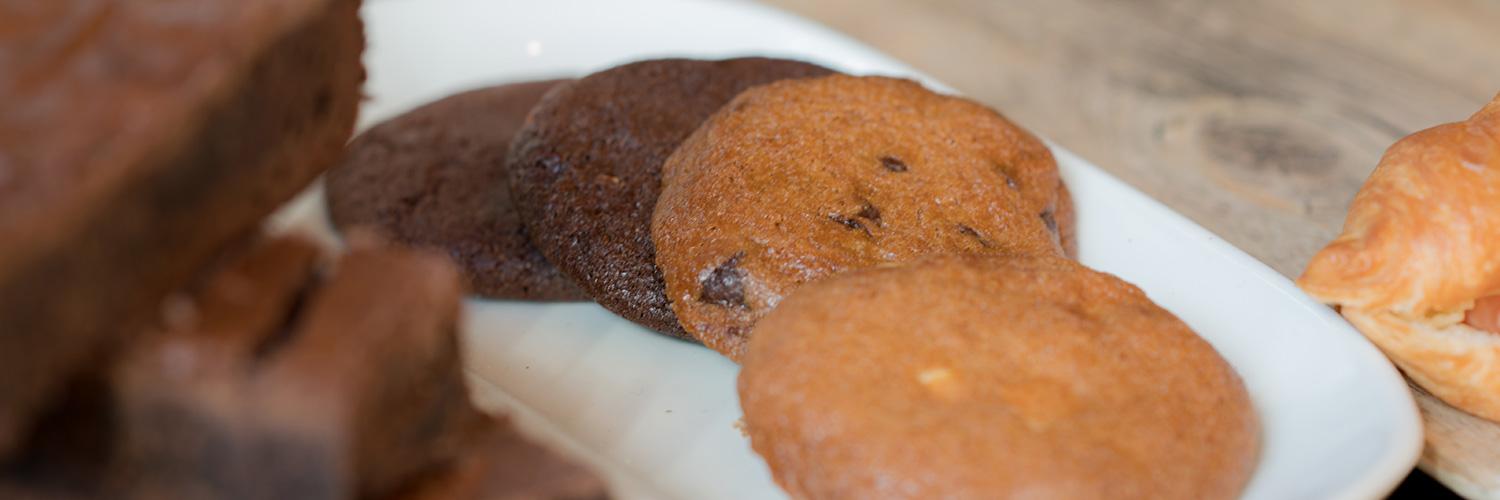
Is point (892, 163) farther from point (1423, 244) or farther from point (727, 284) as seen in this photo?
point (1423, 244)

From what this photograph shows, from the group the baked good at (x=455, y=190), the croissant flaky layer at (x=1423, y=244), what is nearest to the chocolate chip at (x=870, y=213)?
the baked good at (x=455, y=190)

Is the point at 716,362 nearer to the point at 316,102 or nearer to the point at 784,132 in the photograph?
the point at 784,132

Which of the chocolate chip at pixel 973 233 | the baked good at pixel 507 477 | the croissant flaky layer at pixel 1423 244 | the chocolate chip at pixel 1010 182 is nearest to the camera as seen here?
the baked good at pixel 507 477

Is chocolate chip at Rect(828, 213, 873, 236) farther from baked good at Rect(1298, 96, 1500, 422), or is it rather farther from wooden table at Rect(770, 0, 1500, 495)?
wooden table at Rect(770, 0, 1500, 495)

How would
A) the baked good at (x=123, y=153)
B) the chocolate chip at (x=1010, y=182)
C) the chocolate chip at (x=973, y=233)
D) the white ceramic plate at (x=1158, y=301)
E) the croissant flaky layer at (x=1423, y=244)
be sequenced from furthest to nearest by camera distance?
the chocolate chip at (x=1010, y=182)
the chocolate chip at (x=973, y=233)
the croissant flaky layer at (x=1423, y=244)
the white ceramic plate at (x=1158, y=301)
the baked good at (x=123, y=153)

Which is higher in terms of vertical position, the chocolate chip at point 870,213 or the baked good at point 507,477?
the baked good at point 507,477

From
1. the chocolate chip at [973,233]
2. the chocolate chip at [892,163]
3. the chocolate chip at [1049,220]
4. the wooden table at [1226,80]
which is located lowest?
the wooden table at [1226,80]

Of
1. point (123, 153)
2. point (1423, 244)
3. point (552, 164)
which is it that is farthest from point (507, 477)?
point (1423, 244)

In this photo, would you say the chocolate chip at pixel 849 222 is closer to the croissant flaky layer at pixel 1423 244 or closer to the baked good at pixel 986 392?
the baked good at pixel 986 392
